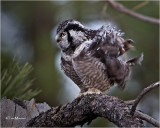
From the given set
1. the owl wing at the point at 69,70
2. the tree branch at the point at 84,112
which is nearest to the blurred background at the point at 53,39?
the owl wing at the point at 69,70

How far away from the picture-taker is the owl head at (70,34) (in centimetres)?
209

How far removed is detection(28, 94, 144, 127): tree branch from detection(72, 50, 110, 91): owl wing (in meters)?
0.28

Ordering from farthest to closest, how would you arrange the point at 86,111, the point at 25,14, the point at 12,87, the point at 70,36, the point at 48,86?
the point at 25,14
the point at 48,86
the point at 70,36
the point at 12,87
the point at 86,111

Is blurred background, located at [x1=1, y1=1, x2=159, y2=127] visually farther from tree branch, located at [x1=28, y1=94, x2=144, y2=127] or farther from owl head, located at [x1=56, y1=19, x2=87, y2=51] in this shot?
tree branch, located at [x1=28, y1=94, x2=144, y2=127]

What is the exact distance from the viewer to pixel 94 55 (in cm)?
197

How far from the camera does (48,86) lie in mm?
3094

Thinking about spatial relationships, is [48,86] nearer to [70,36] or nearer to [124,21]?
[124,21]

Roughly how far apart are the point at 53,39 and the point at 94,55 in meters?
1.31

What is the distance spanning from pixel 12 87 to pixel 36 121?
0.94 feet

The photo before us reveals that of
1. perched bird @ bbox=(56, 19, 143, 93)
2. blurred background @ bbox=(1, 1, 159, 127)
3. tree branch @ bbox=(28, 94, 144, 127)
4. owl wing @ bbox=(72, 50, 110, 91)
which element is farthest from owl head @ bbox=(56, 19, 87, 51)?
blurred background @ bbox=(1, 1, 159, 127)

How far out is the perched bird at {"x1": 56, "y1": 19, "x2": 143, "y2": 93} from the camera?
74.4 inches

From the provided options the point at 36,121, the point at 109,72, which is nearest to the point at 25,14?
the point at 109,72

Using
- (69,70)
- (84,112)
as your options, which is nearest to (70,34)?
(69,70)

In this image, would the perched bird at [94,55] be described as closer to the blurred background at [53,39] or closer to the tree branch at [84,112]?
the tree branch at [84,112]
